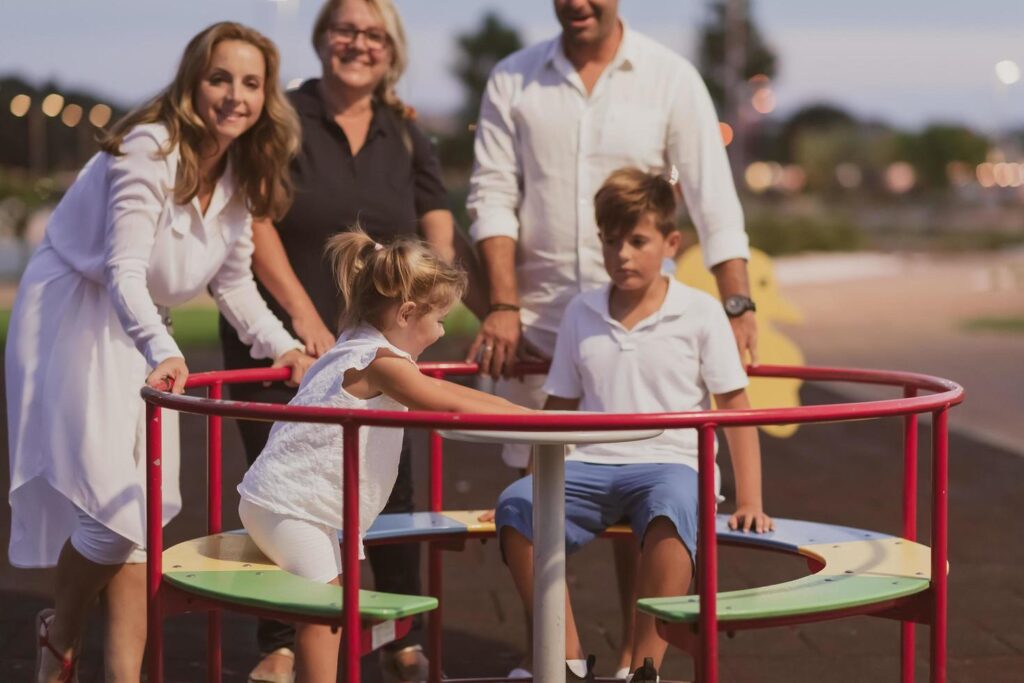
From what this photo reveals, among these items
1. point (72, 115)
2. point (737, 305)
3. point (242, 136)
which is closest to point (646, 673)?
point (737, 305)

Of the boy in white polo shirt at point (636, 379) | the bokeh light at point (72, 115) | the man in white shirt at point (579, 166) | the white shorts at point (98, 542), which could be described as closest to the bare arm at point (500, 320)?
the man in white shirt at point (579, 166)

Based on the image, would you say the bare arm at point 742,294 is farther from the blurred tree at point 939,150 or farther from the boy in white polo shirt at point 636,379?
the blurred tree at point 939,150

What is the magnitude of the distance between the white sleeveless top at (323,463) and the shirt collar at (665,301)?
0.85 m

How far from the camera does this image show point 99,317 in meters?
4.34

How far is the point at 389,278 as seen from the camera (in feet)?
12.1

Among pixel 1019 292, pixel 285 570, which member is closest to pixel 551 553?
pixel 285 570

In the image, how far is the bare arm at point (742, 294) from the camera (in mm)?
4754

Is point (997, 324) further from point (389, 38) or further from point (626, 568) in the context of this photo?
point (389, 38)

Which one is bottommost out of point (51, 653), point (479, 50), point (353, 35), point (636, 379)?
point (51, 653)

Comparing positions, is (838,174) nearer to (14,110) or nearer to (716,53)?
(716,53)

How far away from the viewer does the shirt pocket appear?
15.6 ft

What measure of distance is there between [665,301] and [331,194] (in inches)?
41.5

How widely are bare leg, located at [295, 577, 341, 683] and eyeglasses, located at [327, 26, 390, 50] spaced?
70.6 inches

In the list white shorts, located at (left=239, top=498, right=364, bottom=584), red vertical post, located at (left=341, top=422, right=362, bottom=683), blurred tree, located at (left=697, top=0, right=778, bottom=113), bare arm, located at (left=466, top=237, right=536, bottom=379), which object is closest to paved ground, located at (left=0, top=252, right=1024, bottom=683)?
bare arm, located at (left=466, top=237, right=536, bottom=379)
